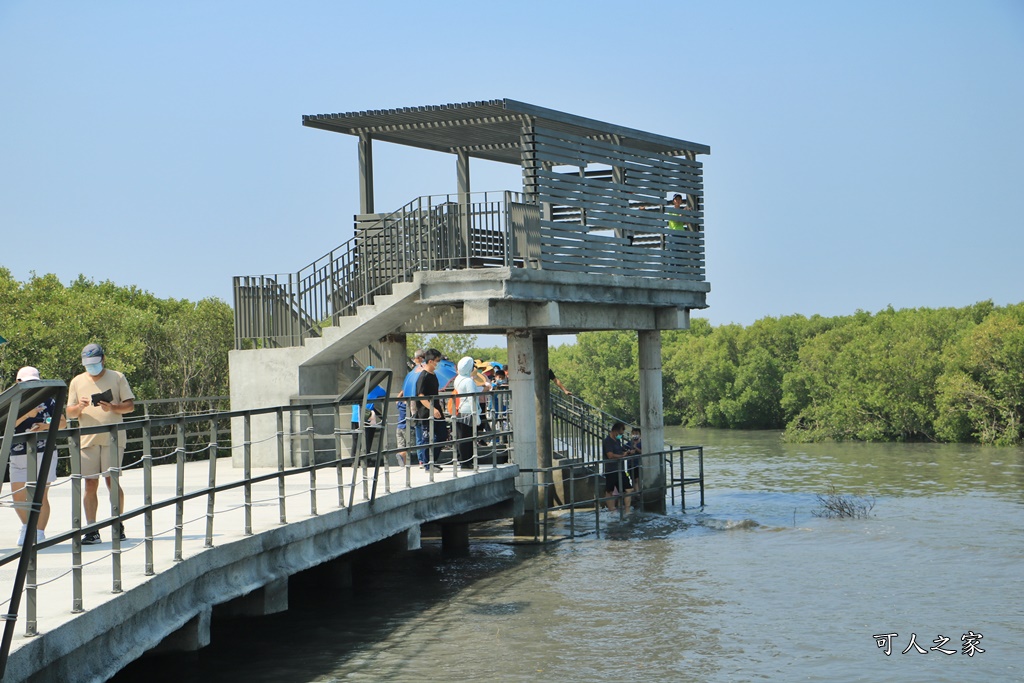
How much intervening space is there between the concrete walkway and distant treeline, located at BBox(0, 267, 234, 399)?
19.4m

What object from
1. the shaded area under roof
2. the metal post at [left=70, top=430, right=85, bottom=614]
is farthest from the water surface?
the shaded area under roof

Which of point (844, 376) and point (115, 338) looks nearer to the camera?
point (115, 338)

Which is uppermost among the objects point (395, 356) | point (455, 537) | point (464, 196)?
point (464, 196)

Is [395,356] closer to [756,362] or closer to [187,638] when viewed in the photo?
[187,638]

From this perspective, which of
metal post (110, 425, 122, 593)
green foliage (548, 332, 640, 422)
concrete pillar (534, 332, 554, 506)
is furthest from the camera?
green foliage (548, 332, 640, 422)

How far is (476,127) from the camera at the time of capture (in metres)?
23.1

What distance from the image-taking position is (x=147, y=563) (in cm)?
1023

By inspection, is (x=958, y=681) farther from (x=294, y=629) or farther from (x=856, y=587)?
(x=294, y=629)

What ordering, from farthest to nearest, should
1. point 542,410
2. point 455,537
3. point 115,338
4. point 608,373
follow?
point 608,373
point 115,338
point 542,410
point 455,537

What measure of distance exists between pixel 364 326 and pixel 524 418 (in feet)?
10.1

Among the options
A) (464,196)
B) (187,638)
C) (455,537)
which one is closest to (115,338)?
(464,196)

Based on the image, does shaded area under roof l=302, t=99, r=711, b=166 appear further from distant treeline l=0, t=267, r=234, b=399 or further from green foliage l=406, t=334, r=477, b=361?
green foliage l=406, t=334, r=477, b=361

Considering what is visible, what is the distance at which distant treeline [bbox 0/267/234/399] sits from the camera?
37531 mm

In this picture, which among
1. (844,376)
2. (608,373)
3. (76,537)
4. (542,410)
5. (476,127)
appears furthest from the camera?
(608,373)
